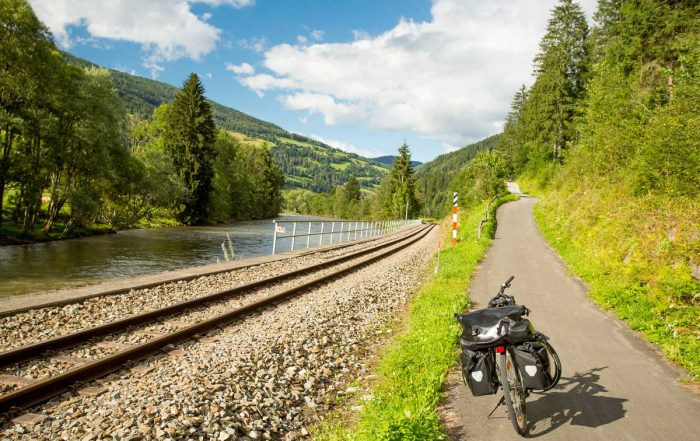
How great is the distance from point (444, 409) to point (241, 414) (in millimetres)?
2337

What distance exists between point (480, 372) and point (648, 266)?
24.2 ft

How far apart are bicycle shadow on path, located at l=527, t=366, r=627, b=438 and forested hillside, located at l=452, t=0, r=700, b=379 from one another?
1.66 m

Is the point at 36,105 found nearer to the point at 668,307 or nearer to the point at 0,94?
the point at 0,94

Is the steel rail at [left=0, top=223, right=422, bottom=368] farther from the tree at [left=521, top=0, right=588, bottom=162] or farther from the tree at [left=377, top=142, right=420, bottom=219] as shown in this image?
the tree at [left=377, top=142, right=420, bottom=219]

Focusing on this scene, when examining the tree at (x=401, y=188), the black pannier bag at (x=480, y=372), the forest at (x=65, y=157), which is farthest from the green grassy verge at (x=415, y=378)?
the tree at (x=401, y=188)

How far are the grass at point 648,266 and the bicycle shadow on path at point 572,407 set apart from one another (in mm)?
1447

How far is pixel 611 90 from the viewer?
1908 cm

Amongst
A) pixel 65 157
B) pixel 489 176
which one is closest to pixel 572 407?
pixel 65 157

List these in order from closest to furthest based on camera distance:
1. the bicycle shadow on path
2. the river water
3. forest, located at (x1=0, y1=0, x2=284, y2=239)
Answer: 1. the bicycle shadow on path
2. the river water
3. forest, located at (x1=0, y1=0, x2=284, y2=239)

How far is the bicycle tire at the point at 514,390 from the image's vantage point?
397cm

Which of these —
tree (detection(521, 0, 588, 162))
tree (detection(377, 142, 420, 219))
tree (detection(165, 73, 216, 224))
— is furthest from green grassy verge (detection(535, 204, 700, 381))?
tree (detection(377, 142, 420, 219))

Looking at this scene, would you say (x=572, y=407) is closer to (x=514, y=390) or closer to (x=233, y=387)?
(x=514, y=390)

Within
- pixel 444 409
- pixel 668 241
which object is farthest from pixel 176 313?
pixel 668 241

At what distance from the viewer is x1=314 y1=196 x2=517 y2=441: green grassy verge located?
13.0ft
